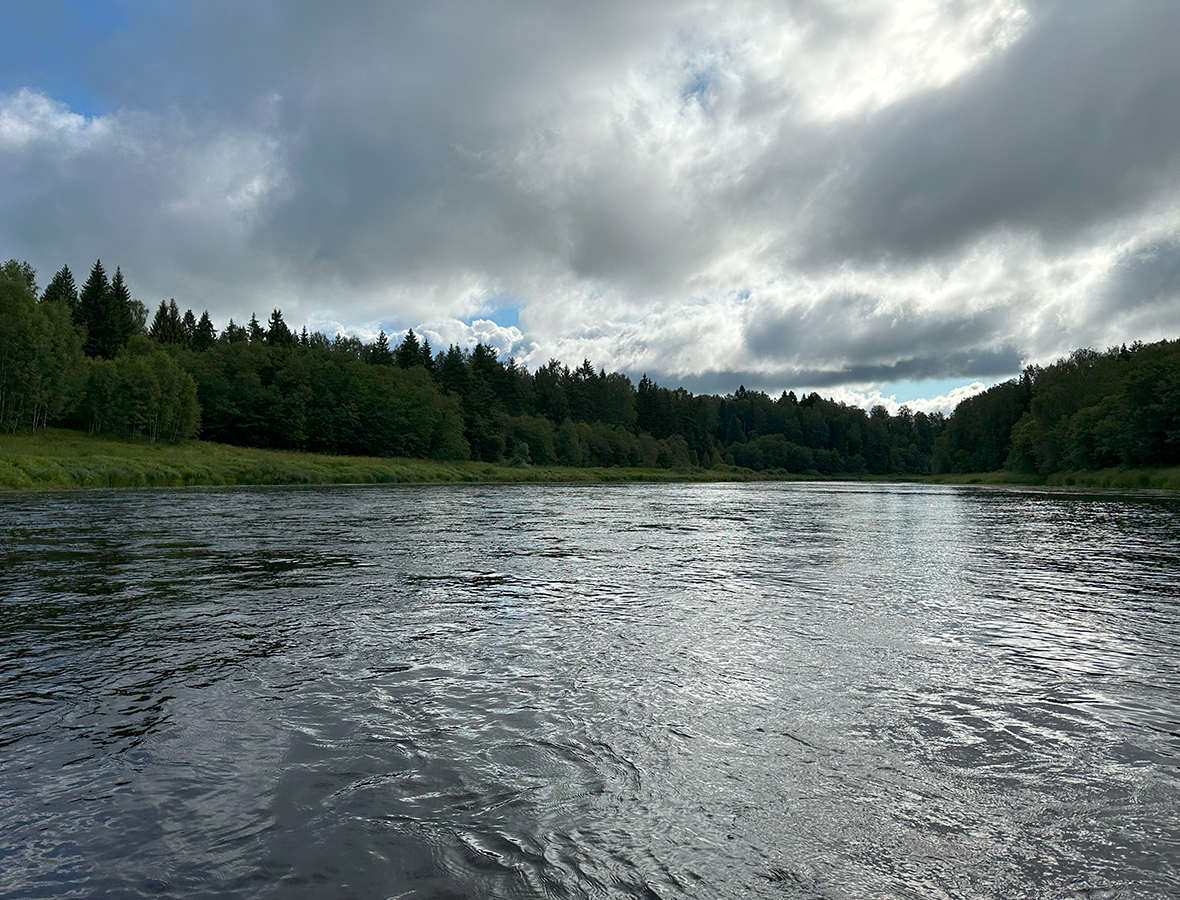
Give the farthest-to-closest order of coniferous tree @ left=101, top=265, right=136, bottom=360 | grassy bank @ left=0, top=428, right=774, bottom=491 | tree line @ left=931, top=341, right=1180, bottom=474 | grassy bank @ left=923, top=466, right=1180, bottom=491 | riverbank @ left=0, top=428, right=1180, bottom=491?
coniferous tree @ left=101, top=265, right=136, bottom=360
tree line @ left=931, top=341, right=1180, bottom=474
grassy bank @ left=923, top=466, right=1180, bottom=491
riverbank @ left=0, top=428, right=1180, bottom=491
grassy bank @ left=0, top=428, right=774, bottom=491

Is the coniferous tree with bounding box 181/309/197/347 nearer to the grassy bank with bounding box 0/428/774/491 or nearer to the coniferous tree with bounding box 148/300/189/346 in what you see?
the coniferous tree with bounding box 148/300/189/346

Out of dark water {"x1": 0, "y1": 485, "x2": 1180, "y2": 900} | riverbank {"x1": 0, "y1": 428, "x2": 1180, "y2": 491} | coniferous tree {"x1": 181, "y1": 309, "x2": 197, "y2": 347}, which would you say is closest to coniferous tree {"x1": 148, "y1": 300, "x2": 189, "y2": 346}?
coniferous tree {"x1": 181, "y1": 309, "x2": 197, "y2": 347}

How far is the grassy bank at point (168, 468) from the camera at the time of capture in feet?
136

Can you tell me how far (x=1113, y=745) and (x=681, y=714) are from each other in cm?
348

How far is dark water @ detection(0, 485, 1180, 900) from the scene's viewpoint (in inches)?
156

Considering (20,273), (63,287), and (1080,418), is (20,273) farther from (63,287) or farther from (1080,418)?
(1080,418)

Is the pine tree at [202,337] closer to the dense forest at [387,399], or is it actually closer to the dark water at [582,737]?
the dense forest at [387,399]

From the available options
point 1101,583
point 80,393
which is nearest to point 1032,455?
point 1101,583

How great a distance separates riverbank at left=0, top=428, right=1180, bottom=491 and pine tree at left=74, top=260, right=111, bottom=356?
37791mm

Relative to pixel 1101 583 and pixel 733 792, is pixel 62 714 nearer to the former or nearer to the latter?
pixel 733 792

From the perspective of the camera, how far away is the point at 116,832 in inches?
167

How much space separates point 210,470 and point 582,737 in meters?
52.8

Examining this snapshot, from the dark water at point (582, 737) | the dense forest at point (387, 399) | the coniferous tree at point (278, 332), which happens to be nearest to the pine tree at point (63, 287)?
the dense forest at point (387, 399)

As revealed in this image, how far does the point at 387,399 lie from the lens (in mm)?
106125
